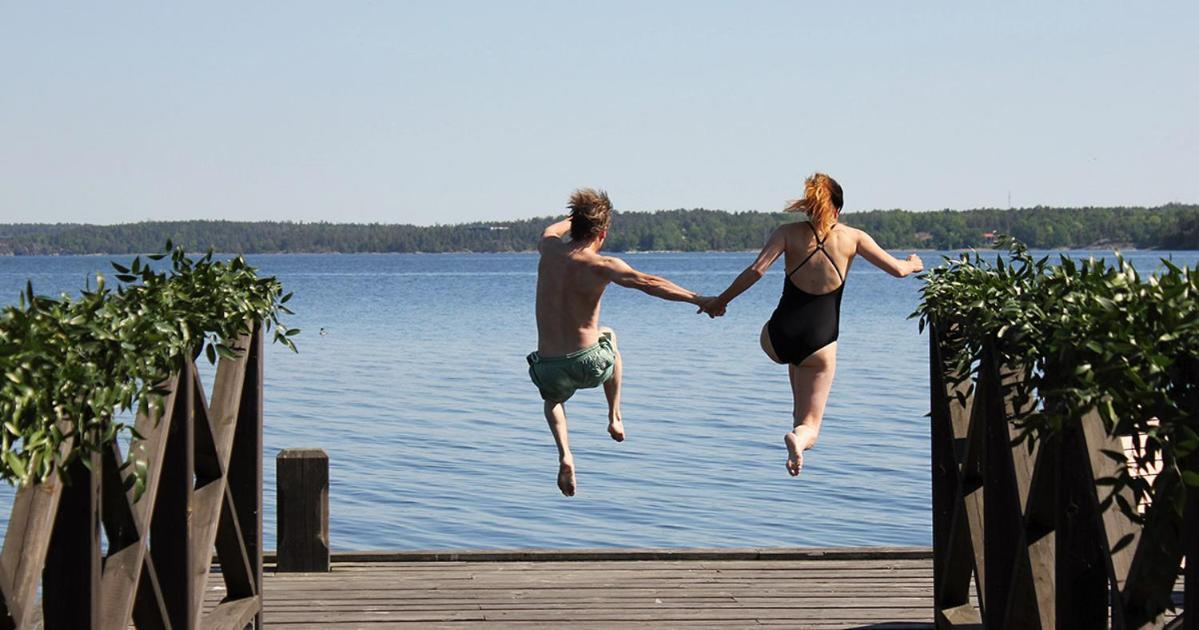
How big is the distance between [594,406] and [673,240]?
3317 inches

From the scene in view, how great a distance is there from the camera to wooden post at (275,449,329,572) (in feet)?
26.0

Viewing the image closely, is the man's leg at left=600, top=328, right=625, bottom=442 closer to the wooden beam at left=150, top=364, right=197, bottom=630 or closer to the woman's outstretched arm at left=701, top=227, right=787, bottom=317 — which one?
the woman's outstretched arm at left=701, top=227, right=787, bottom=317

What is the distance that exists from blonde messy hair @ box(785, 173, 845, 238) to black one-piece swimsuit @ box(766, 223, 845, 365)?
0.16 feet

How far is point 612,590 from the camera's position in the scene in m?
7.21

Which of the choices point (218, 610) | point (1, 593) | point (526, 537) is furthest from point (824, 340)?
point (526, 537)

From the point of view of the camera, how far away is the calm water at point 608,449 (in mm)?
13891

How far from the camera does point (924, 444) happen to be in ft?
63.6

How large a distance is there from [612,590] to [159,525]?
2.80 meters

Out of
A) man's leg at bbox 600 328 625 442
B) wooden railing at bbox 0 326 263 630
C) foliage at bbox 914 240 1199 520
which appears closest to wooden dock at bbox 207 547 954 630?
man's leg at bbox 600 328 625 442

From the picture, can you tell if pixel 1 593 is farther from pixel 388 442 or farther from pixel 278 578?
pixel 388 442

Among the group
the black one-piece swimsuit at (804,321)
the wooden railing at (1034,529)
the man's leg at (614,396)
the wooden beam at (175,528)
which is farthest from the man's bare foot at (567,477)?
the wooden beam at (175,528)

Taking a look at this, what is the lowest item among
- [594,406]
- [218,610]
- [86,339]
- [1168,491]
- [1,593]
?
[594,406]

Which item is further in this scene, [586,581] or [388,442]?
[388,442]

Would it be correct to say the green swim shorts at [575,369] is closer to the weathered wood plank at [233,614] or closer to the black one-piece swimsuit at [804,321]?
the black one-piece swimsuit at [804,321]
